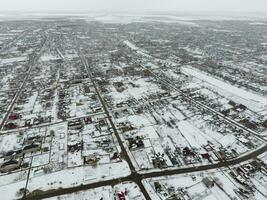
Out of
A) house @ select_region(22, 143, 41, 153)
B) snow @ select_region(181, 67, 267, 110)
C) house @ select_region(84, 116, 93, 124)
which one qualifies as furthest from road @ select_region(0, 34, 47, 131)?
snow @ select_region(181, 67, 267, 110)

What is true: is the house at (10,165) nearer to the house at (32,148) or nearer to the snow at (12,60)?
the house at (32,148)

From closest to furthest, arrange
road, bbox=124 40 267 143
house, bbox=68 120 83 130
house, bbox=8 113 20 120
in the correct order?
road, bbox=124 40 267 143, house, bbox=68 120 83 130, house, bbox=8 113 20 120

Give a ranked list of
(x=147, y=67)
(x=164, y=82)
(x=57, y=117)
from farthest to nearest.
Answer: (x=147, y=67)
(x=164, y=82)
(x=57, y=117)

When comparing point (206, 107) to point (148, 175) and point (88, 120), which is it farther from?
point (88, 120)

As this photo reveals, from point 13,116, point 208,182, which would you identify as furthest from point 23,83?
point 208,182

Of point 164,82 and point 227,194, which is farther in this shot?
point 164,82

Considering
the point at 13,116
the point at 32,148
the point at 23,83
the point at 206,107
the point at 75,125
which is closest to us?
the point at 32,148

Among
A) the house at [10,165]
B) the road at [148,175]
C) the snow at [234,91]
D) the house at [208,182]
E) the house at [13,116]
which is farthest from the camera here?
the snow at [234,91]

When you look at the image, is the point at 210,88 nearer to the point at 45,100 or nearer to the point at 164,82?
the point at 164,82

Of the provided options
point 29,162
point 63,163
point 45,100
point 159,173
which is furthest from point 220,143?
point 45,100

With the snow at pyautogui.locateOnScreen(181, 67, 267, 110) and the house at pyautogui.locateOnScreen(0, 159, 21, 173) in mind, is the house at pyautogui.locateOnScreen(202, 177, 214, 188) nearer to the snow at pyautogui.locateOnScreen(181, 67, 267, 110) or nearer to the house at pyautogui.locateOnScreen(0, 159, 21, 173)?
the house at pyautogui.locateOnScreen(0, 159, 21, 173)

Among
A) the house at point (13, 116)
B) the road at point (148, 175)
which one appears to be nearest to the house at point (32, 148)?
the road at point (148, 175)
